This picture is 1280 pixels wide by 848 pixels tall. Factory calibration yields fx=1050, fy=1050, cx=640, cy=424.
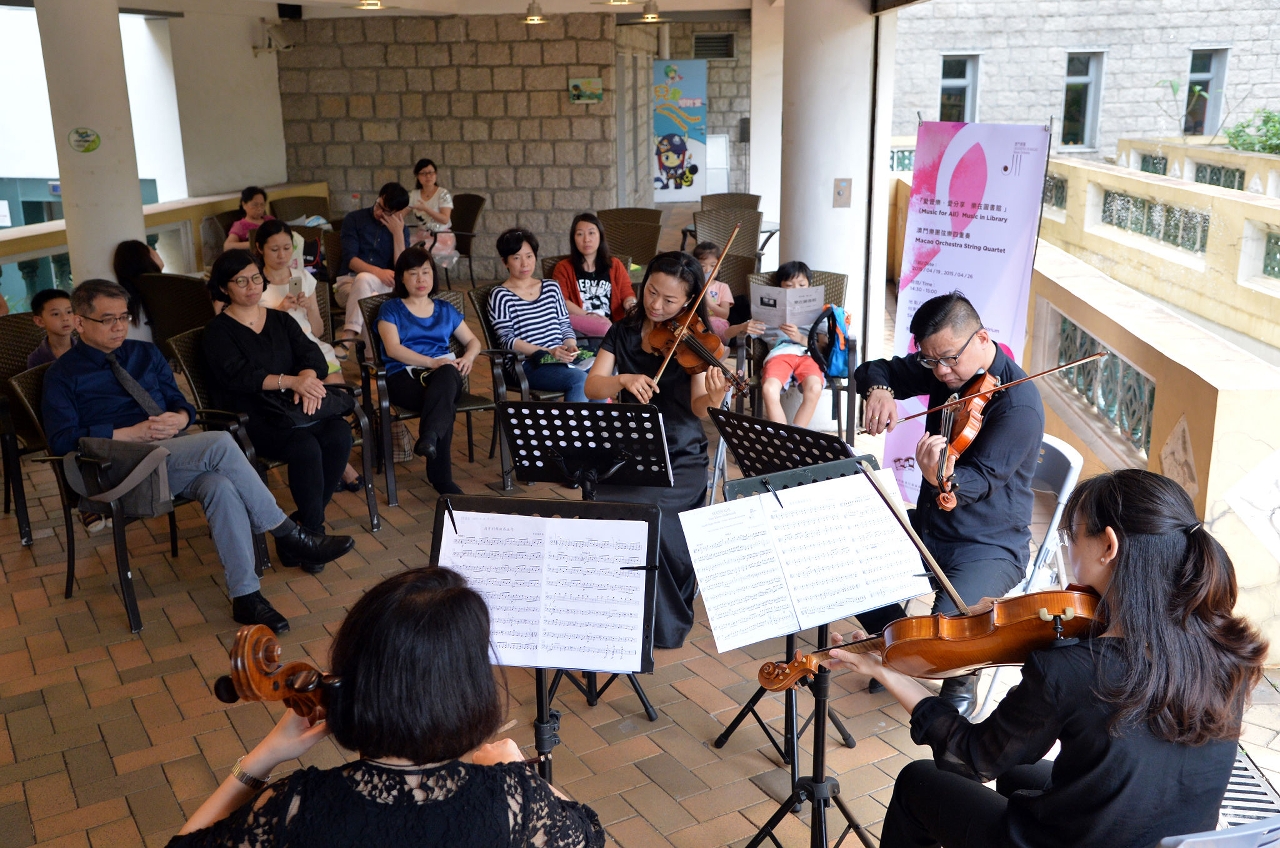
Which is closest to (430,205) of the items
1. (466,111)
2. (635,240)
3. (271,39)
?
(466,111)

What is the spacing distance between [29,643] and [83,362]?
3.31 feet

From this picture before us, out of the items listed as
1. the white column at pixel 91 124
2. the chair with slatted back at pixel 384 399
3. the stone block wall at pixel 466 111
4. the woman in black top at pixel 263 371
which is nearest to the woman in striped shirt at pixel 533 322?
the chair with slatted back at pixel 384 399

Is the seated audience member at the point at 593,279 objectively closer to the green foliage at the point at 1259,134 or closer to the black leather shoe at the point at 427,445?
the black leather shoe at the point at 427,445

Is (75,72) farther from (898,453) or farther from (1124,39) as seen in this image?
(1124,39)

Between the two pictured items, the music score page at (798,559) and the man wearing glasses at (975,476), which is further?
the man wearing glasses at (975,476)

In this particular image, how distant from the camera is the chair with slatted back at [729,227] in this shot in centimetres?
788

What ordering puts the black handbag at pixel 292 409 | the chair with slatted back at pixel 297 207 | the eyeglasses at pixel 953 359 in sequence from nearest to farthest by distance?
the eyeglasses at pixel 953 359
the black handbag at pixel 292 409
the chair with slatted back at pixel 297 207

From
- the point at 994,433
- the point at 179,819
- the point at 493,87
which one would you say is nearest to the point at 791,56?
the point at 994,433

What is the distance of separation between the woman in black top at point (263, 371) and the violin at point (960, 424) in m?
2.50

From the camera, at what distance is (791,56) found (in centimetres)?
545

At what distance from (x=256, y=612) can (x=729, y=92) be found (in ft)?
52.7

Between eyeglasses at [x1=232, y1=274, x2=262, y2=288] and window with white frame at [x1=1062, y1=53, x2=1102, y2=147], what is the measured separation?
48.3 ft

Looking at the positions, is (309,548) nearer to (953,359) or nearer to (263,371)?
(263,371)

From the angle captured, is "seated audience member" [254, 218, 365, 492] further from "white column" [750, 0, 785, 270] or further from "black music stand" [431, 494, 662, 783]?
"white column" [750, 0, 785, 270]
